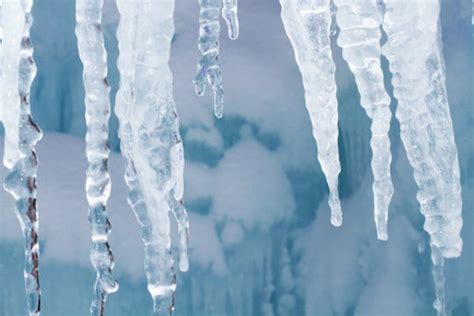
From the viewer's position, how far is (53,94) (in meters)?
2.94

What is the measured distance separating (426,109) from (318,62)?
23 centimetres

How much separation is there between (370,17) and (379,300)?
167 centimetres

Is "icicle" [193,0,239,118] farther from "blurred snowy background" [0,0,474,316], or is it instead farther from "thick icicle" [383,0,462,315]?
"blurred snowy background" [0,0,474,316]

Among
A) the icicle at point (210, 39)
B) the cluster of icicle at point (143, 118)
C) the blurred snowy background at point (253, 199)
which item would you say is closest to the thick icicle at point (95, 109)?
the cluster of icicle at point (143, 118)

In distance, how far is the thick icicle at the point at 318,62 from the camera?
1430 millimetres

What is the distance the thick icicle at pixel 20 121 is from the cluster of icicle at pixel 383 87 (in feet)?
1.51

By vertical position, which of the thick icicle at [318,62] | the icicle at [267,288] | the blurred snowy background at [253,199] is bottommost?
the icicle at [267,288]

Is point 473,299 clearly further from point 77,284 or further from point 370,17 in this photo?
point 370,17

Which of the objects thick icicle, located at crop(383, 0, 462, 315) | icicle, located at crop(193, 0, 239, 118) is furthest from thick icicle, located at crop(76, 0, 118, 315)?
thick icicle, located at crop(383, 0, 462, 315)

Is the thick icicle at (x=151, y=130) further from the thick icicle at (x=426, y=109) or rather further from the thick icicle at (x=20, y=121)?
the thick icicle at (x=426, y=109)

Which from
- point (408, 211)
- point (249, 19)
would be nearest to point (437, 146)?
point (408, 211)

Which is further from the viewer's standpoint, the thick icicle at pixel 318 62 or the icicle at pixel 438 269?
the icicle at pixel 438 269

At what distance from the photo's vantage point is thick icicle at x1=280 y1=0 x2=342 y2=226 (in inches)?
56.3

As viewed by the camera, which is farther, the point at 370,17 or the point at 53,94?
the point at 53,94
